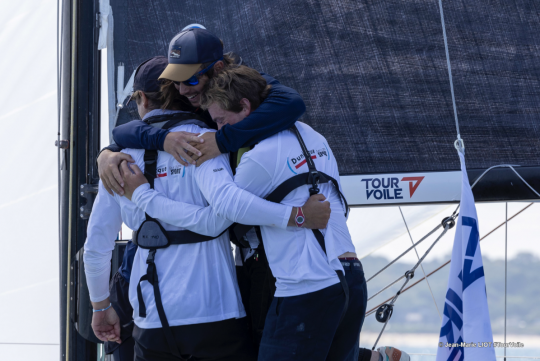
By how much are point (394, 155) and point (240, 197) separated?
0.84 metres

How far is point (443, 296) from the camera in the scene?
6.63 metres

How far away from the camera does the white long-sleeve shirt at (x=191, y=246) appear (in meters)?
1.25

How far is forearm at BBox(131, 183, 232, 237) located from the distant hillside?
4894 mm

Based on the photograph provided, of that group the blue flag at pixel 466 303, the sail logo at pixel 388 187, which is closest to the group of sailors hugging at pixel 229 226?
the blue flag at pixel 466 303

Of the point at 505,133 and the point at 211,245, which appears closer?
the point at 211,245

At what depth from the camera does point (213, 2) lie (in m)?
2.01

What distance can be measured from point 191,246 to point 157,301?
0.14m

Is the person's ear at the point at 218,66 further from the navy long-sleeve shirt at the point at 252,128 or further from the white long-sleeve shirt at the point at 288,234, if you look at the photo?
the white long-sleeve shirt at the point at 288,234

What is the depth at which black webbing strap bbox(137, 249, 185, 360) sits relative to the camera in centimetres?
128

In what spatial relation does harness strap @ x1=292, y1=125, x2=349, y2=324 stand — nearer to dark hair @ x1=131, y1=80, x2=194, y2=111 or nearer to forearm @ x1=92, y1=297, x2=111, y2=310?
dark hair @ x1=131, y1=80, x2=194, y2=111

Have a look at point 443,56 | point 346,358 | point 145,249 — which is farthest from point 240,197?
point 443,56

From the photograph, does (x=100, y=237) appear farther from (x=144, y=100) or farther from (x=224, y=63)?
(x=224, y=63)

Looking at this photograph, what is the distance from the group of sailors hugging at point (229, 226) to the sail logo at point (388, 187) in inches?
19.6

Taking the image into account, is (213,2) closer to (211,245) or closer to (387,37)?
(387,37)
